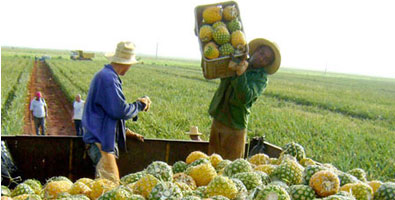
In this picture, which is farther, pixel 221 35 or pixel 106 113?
pixel 221 35

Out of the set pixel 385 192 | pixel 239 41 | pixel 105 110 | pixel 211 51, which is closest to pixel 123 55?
pixel 105 110

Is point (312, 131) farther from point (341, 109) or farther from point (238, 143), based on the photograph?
point (341, 109)

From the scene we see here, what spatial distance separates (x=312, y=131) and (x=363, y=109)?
11.3 m

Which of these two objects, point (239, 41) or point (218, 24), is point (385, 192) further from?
point (218, 24)

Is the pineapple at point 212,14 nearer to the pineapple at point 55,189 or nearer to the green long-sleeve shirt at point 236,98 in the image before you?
the green long-sleeve shirt at point 236,98

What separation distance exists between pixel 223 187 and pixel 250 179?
0.98 ft

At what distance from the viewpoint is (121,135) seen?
3541 mm

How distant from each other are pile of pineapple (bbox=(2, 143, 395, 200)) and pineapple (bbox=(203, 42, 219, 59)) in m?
1.08

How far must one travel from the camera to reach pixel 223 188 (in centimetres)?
224

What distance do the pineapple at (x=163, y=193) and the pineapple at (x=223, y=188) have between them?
9.8 inches

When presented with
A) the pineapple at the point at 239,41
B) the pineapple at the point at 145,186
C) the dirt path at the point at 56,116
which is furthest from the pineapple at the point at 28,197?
the dirt path at the point at 56,116

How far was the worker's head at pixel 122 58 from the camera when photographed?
11.4ft

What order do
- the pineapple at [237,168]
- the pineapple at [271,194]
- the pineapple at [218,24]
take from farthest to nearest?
1. the pineapple at [218,24]
2. the pineapple at [237,168]
3. the pineapple at [271,194]

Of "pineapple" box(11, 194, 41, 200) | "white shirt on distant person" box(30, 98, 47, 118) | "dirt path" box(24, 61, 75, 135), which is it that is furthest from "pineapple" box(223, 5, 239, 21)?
"dirt path" box(24, 61, 75, 135)
